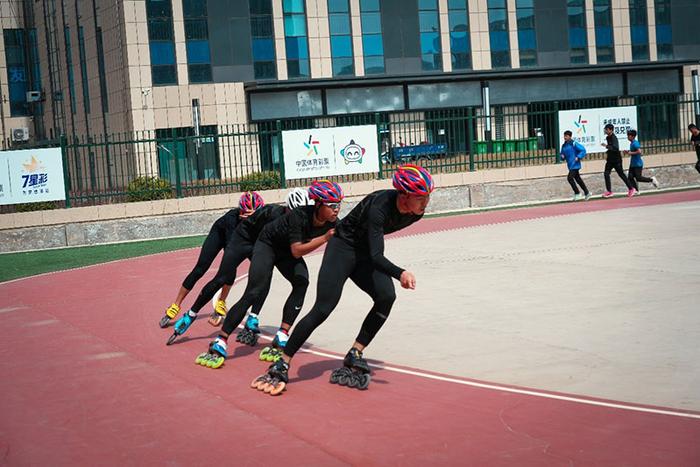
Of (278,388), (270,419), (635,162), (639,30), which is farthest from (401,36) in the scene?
(270,419)

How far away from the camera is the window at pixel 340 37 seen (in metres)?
50.2

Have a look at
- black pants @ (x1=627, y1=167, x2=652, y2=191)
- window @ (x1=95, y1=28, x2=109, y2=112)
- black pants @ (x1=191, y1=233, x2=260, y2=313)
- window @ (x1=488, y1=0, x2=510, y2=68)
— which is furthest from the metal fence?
window @ (x1=95, y1=28, x2=109, y2=112)

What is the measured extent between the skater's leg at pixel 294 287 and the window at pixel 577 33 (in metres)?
46.7

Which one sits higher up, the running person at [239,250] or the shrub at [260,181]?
the shrub at [260,181]

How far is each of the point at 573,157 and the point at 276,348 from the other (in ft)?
62.2

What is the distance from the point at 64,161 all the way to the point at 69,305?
37.7 feet

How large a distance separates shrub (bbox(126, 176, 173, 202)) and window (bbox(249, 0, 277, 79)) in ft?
77.0

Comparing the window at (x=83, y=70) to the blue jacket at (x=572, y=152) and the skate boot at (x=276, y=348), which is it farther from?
the skate boot at (x=276, y=348)

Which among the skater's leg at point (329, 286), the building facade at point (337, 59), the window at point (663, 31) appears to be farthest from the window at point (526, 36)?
the skater's leg at point (329, 286)

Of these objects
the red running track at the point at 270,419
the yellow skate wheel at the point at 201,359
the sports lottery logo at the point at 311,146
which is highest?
the sports lottery logo at the point at 311,146

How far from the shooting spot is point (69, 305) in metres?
14.6

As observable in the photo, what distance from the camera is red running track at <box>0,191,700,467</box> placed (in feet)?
21.1

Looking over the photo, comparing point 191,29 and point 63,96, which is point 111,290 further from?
point 63,96

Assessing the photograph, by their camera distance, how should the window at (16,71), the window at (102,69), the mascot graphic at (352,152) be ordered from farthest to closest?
the window at (16,71)
the window at (102,69)
the mascot graphic at (352,152)
